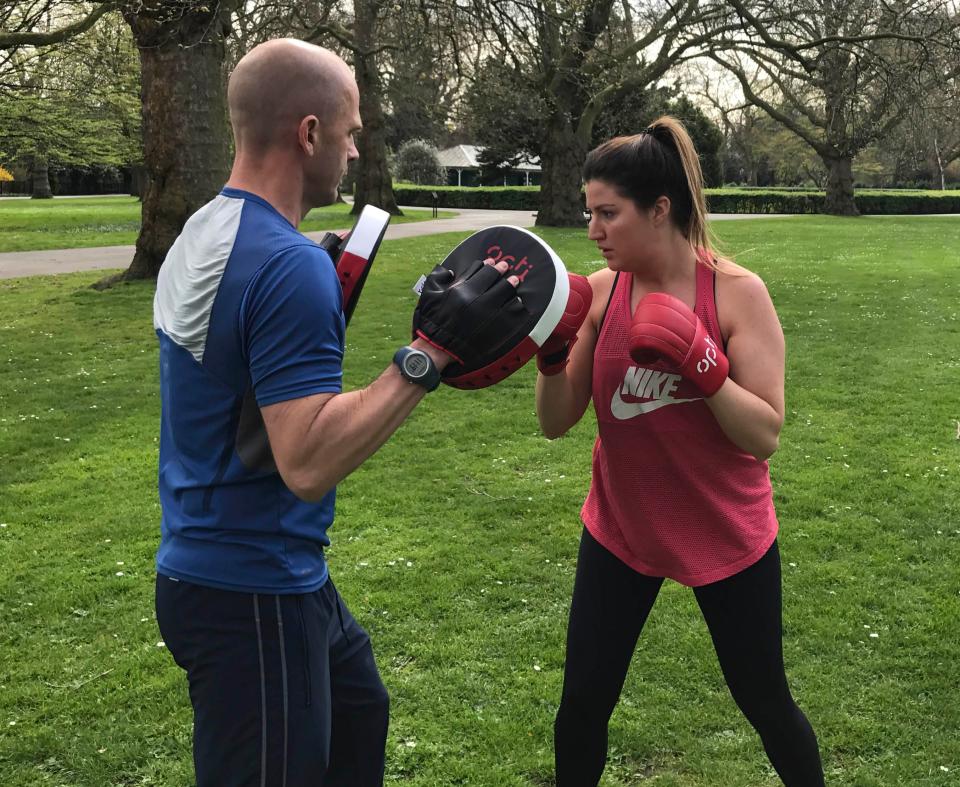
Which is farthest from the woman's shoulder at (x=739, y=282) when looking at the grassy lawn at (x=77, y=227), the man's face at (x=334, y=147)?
the grassy lawn at (x=77, y=227)

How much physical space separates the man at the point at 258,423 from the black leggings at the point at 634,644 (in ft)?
2.45

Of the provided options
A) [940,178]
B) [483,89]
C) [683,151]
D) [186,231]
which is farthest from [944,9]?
[940,178]

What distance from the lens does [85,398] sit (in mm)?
7000

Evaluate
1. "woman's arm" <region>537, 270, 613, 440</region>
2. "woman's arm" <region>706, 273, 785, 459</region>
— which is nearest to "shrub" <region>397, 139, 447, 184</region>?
"woman's arm" <region>537, 270, 613, 440</region>

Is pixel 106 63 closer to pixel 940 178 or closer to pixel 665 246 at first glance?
pixel 665 246

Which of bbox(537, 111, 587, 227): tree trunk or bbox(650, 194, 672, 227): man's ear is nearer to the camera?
bbox(650, 194, 672, 227): man's ear

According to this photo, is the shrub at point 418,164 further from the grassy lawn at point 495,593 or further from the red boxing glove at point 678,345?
the red boxing glove at point 678,345

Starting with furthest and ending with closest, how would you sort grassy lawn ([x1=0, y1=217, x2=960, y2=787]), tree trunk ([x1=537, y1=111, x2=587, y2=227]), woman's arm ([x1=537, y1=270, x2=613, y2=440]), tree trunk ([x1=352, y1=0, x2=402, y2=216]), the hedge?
the hedge → tree trunk ([x1=352, y1=0, x2=402, y2=216]) → tree trunk ([x1=537, y1=111, x2=587, y2=227]) → grassy lawn ([x1=0, y1=217, x2=960, y2=787]) → woman's arm ([x1=537, y1=270, x2=613, y2=440])

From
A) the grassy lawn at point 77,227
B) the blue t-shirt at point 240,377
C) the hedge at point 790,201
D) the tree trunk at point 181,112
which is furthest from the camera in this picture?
the hedge at point 790,201

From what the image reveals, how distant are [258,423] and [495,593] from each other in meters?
2.52

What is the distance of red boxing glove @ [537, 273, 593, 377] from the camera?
2.03 metres

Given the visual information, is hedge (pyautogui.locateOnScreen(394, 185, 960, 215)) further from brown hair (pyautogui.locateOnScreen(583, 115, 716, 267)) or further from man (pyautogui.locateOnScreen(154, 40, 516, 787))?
man (pyautogui.locateOnScreen(154, 40, 516, 787))

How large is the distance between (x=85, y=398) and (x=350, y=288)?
5928 millimetres

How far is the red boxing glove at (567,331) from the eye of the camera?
6.66ft
